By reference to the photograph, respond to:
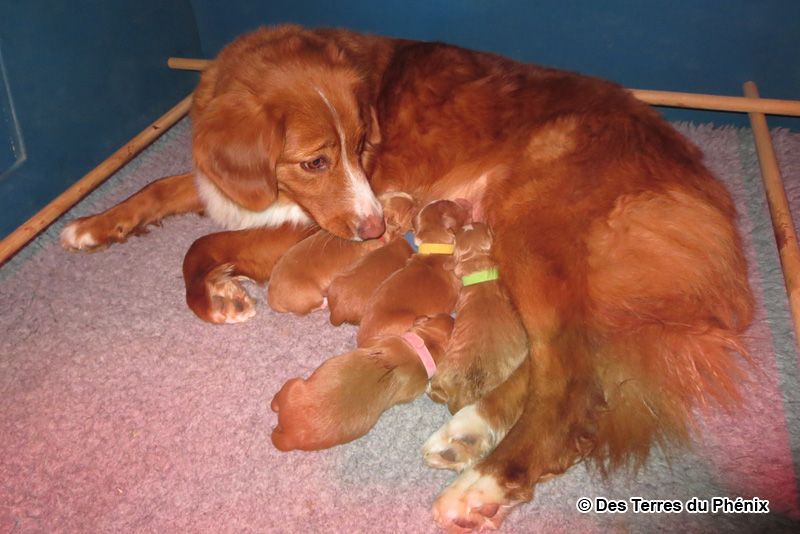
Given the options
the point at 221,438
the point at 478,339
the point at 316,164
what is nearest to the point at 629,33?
the point at 316,164

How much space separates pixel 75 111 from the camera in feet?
8.44

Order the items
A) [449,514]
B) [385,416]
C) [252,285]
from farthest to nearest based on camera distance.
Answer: [252,285] → [385,416] → [449,514]

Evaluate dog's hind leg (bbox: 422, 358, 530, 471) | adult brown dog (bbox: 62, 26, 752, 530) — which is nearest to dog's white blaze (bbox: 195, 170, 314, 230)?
adult brown dog (bbox: 62, 26, 752, 530)

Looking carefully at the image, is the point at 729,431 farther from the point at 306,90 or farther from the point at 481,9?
the point at 481,9

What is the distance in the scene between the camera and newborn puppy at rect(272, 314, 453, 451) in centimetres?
145

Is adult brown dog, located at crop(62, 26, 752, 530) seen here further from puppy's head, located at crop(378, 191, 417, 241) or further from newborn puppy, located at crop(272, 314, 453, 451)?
newborn puppy, located at crop(272, 314, 453, 451)

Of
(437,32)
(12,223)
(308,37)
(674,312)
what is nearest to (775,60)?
(437,32)

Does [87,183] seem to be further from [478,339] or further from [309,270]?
[478,339]

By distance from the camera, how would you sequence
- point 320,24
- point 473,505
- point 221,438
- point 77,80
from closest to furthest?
point 473,505 → point 221,438 → point 77,80 → point 320,24

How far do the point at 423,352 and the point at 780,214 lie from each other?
1.63 meters

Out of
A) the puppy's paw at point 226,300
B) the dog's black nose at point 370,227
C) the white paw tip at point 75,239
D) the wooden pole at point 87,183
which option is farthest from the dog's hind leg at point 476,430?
the wooden pole at point 87,183

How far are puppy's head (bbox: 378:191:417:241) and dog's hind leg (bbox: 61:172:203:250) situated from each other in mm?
917

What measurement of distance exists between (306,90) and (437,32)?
1.46 meters

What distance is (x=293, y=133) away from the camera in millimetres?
1820
